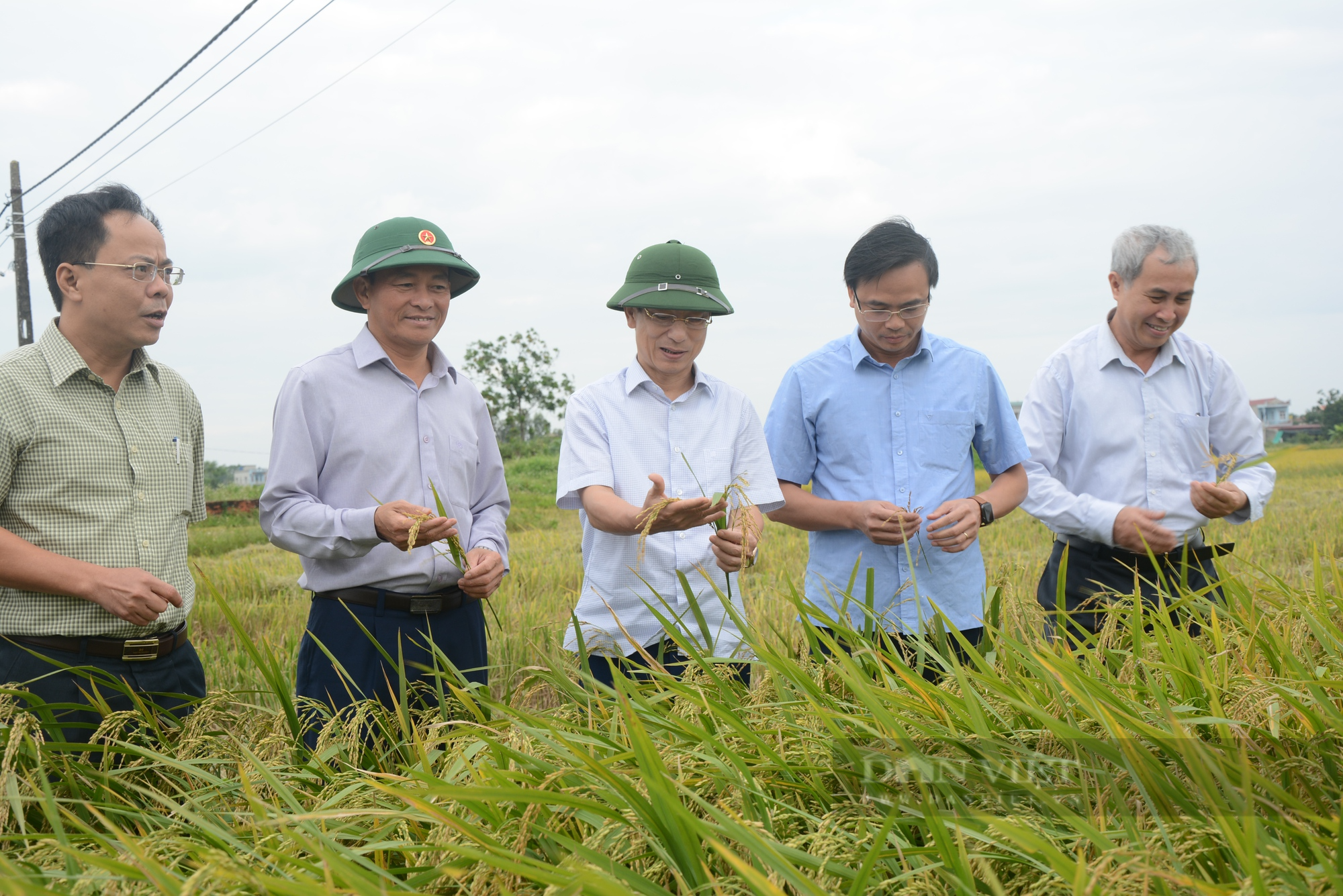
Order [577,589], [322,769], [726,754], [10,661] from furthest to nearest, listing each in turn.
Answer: [577,589] < [10,661] < [322,769] < [726,754]

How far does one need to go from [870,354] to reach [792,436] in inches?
15.2

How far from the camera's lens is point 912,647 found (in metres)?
2.55

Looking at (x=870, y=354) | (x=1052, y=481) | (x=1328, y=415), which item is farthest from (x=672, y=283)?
(x=1328, y=415)

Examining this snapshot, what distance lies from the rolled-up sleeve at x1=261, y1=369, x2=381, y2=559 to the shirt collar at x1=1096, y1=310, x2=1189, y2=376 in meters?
2.63

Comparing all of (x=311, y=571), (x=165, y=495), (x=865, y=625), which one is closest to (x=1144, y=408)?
(x=865, y=625)

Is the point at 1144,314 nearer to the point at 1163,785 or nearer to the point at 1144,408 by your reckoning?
the point at 1144,408

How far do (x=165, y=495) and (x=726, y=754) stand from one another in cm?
189

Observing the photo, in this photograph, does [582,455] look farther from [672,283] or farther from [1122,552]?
[1122,552]

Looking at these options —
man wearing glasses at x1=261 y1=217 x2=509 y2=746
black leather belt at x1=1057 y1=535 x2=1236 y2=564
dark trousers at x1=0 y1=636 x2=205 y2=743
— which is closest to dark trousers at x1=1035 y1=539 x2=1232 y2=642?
black leather belt at x1=1057 y1=535 x2=1236 y2=564

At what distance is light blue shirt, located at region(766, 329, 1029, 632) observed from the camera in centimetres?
299

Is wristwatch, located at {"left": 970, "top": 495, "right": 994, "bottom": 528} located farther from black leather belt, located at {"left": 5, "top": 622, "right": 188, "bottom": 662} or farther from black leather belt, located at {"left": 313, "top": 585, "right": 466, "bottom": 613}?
black leather belt, located at {"left": 5, "top": 622, "right": 188, "bottom": 662}

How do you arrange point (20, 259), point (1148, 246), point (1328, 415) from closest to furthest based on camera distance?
point (1148, 246), point (20, 259), point (1328, 415)

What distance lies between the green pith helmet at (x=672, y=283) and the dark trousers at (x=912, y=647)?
1.01 meters

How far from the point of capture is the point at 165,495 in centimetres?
260
